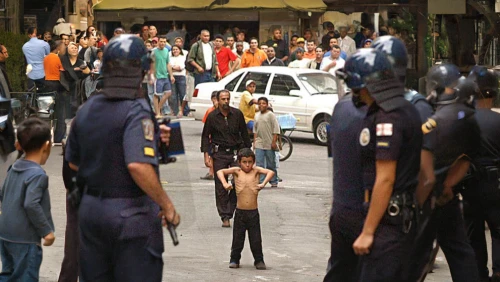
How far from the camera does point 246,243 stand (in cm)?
1252

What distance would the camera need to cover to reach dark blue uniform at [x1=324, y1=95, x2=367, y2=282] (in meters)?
6.23

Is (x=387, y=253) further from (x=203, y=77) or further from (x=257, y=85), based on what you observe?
(x=203, y=77)

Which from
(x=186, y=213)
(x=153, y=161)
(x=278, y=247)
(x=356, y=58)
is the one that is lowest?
(x=278, y=247)

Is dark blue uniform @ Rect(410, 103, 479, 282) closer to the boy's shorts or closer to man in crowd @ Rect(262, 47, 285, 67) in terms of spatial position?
the boy's shorts

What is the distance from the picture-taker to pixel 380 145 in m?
5.93

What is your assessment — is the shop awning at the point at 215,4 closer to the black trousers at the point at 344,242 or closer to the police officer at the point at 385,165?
the black trousers at the point at 344,242

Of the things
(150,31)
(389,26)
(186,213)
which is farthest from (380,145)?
(150,31)

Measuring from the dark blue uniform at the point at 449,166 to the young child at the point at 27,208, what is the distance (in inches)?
97.0

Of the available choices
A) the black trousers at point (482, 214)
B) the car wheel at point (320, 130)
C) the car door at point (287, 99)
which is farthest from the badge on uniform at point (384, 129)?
the car door at point (287, 99)

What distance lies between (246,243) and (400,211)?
660cm

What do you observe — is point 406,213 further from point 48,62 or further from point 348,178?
point 48,62

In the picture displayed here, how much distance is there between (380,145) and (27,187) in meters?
2.62

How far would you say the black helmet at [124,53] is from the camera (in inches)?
235

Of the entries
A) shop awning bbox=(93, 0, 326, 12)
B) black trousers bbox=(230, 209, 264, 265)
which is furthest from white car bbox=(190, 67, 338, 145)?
shop awning bbox=(93, 0, 326, 12)
